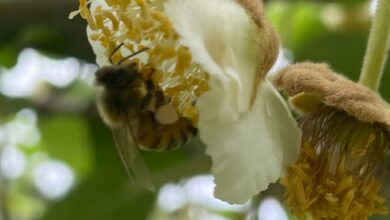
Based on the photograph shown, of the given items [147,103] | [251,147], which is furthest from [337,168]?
[147,103]

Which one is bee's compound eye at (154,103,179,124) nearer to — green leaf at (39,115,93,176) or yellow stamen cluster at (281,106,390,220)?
yellow stamen cluster at (281,106,390,220)

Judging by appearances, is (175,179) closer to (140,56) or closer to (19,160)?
(140,56)

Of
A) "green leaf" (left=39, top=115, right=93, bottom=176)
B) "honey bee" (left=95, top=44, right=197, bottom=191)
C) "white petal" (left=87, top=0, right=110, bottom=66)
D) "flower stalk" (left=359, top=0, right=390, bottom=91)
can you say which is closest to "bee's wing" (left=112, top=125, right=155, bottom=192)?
"honey bee" (left=95, top=44, right=197, bottom=191)

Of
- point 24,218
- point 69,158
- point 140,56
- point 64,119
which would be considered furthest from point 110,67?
point 24,218

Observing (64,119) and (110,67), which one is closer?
(110,67)

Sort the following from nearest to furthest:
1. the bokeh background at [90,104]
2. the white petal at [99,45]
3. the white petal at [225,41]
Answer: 1. the white petal at [225,41]
2. the white petal at [99,45]
3. the bokeh background at [90,104]

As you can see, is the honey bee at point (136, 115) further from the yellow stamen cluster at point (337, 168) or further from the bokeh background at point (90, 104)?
the bokeh background at point (90, 104)

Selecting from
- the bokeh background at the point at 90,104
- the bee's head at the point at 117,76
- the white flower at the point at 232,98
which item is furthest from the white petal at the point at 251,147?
the bokeh background at the point at 90,104
